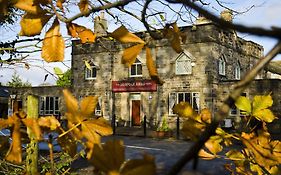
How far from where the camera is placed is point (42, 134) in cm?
62

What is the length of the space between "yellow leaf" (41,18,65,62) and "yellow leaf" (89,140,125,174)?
0.33m

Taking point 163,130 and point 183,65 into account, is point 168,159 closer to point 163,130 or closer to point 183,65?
point 163,130

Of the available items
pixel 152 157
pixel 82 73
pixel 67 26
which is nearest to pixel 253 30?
pixel 152 157

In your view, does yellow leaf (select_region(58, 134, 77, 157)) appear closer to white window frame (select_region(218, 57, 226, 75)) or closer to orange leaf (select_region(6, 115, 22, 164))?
orange leaf (select_region(6, 115, 22, 164))

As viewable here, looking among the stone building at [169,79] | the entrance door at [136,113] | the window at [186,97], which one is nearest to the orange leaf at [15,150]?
the stone building at [169,79]

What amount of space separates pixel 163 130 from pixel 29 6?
646 inches

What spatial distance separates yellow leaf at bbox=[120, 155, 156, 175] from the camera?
1.36 ft

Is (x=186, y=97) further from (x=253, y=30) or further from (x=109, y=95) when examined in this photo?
(x=253, y=30)

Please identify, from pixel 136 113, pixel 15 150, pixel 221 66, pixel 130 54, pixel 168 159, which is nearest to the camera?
pixel 15 150

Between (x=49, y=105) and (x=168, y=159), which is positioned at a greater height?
(x=49, y=105)

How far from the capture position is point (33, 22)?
0.70 meters

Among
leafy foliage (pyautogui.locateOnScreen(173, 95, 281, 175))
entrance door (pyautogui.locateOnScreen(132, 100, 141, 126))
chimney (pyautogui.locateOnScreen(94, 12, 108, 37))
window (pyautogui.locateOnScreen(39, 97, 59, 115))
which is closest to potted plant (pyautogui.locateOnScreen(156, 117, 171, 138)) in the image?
entrance door (pyautogui.locateOnScreen(132, 100, 141, 126))

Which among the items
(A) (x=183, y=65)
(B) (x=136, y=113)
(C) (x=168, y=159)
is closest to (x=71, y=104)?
(C) (x=168, y=159)

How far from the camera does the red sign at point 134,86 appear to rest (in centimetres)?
1853
